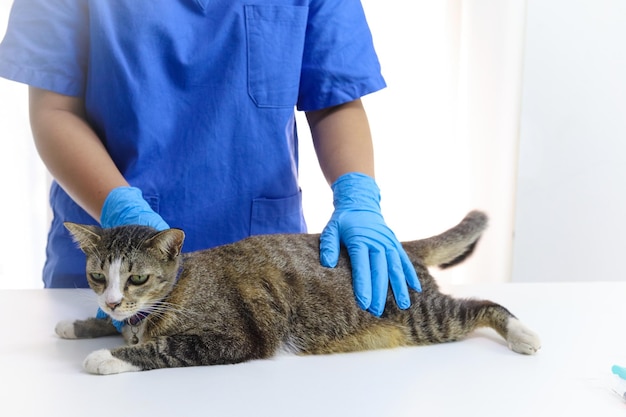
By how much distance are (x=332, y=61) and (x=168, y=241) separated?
2.68 feet

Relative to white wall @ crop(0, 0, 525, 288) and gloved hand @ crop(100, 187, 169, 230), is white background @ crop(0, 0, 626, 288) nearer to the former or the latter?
white wall @ crop(0, 0, 525, 288)

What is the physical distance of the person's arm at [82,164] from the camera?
1431 mm

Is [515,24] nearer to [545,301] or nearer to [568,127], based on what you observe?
[568,127]

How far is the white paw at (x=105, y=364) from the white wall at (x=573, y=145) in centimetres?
218

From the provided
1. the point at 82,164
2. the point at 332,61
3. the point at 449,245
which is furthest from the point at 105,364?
the point at 332,61

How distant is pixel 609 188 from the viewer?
2.77 metres

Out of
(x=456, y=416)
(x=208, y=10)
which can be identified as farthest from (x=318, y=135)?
(x=456, y=416)

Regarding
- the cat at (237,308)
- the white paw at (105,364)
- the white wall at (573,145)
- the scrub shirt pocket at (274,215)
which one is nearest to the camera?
the white paw at (105,364)

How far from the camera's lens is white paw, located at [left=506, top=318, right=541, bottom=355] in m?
1.20

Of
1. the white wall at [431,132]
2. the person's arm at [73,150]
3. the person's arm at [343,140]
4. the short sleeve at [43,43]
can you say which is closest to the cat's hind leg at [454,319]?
the person's arm at [343,140]

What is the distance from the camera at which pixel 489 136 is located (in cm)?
296

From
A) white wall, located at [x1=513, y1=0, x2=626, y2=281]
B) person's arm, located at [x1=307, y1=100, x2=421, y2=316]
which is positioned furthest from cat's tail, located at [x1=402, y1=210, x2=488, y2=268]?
white wall, located at [x1=513, y1=0, x2=626, y2=281]

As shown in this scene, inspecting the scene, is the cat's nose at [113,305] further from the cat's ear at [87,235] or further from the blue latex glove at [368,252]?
the blue latex glove at [368,252]

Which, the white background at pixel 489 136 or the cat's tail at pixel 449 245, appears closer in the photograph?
the cat's tail at pixel 449 245
